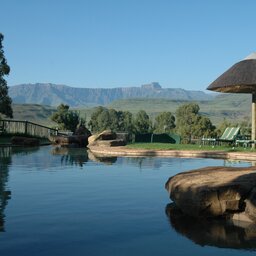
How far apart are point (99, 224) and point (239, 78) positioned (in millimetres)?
13441

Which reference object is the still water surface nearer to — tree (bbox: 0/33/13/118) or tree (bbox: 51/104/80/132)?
tree (bbox: 0/33/13/118)

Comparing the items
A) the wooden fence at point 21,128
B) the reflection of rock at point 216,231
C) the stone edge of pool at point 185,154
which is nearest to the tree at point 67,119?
the wooden fence at point 21,128

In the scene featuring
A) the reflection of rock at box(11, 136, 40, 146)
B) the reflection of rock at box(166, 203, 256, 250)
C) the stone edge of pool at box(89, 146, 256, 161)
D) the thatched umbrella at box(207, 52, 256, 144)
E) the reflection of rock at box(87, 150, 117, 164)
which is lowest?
the reflection of rock at box(166, 203, 256, 250)

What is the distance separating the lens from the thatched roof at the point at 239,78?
17531mm

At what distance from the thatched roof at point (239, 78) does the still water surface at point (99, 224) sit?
936cm

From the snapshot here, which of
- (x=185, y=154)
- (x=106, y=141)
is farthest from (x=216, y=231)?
(x=106, y=141)

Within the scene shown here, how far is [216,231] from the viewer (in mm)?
5340

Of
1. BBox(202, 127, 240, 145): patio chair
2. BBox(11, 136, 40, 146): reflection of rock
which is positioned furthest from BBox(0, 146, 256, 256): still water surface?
BBox(11, 136, 40, 146): reflection of rock

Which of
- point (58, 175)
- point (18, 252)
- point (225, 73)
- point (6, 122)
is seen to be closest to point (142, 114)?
point (6, 122)

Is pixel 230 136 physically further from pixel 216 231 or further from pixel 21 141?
pixel 216 231

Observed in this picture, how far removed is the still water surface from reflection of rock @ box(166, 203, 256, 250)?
0.01 metres

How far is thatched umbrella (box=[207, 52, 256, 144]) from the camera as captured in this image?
17.5m

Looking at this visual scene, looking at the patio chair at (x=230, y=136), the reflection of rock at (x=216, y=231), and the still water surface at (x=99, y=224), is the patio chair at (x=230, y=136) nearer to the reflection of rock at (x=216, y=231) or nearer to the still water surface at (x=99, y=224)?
the still water surface at (x=99, y=224)

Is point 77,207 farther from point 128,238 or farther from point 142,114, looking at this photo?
point 142,114
